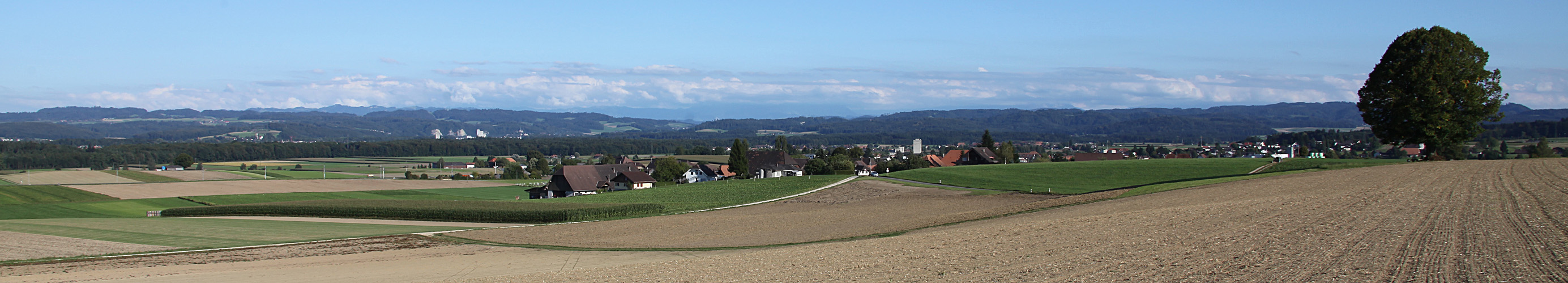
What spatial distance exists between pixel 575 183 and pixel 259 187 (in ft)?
75.9

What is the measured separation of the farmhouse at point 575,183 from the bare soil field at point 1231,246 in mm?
45461

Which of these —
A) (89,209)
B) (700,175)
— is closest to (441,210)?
(89,209)

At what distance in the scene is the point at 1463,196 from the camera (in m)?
20.0

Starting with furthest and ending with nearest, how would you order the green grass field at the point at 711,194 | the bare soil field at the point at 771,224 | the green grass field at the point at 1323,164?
1. the green grass field at the point at 711,194
2. the green grass field at the point at 1323,164
3. the bare soil field at the point at 771,224

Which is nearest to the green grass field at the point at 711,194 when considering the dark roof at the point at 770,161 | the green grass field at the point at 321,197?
the green grass field at the point at 321,197

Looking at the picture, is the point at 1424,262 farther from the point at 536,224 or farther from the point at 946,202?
the point at 536,224

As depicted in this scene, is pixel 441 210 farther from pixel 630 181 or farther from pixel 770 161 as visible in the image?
pixel 770 161

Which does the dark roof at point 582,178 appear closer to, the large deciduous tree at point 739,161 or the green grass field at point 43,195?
the large deciduous tree at point 739,161

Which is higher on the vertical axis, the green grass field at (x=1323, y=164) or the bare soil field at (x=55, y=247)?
the green grass field at (x=1323, y=164)

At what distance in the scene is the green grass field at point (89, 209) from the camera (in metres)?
38.6

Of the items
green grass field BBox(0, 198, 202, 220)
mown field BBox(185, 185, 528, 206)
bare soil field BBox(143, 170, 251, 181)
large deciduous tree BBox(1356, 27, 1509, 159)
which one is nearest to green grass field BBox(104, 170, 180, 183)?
bare soil field BBox(143, 170, 251, 181)

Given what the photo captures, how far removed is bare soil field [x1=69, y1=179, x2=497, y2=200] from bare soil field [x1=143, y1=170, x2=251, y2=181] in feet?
36.9

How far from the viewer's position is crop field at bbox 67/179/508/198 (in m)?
55.5

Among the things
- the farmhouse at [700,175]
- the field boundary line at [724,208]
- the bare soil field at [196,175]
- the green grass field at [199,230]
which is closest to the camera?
the green grass field at [199,230]
